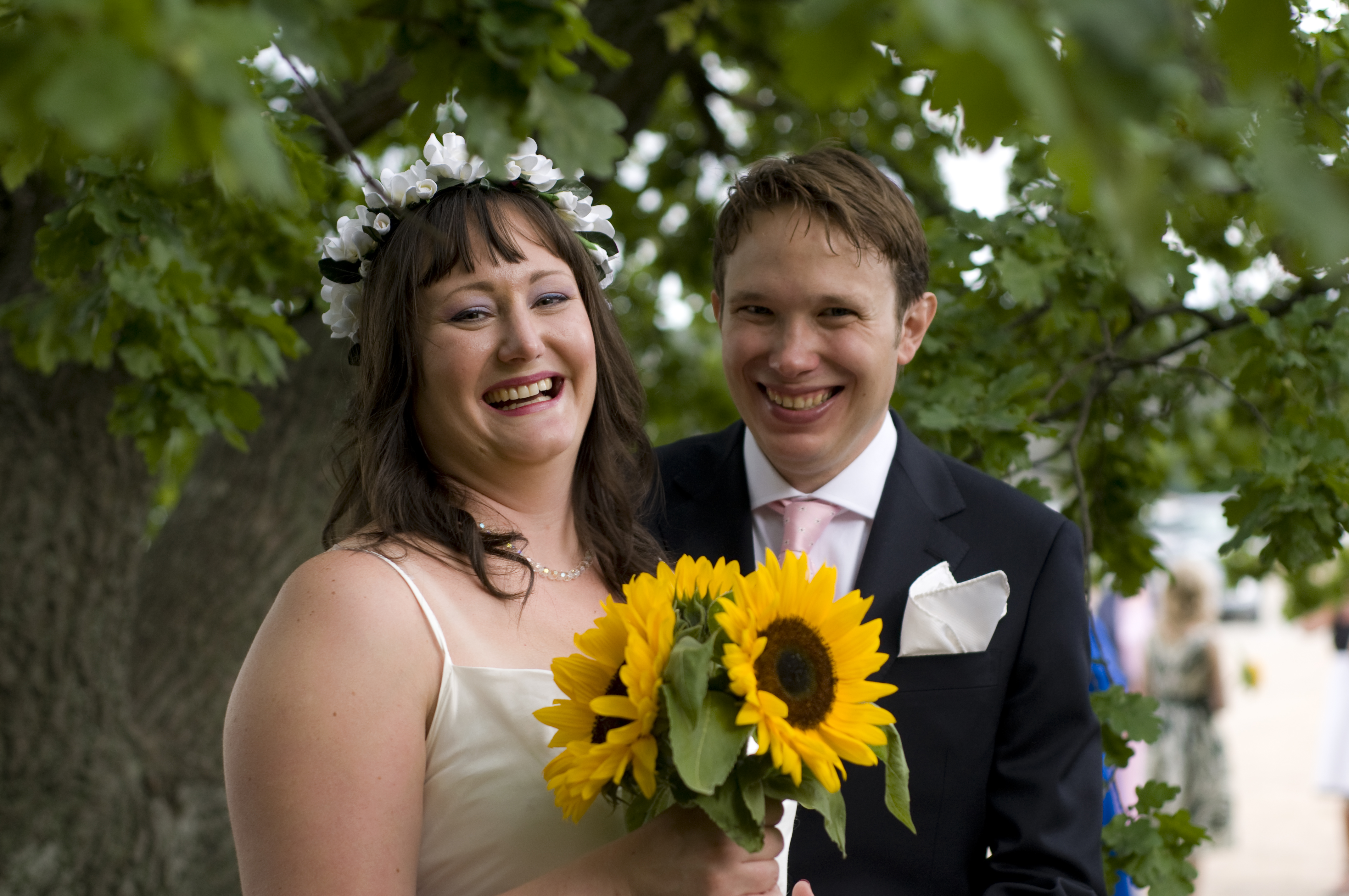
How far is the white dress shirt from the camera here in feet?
8.78

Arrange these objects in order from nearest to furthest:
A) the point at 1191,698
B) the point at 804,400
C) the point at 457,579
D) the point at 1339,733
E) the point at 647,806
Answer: the point at 647,806 → the point at 457,579 → the point at 804,400 → the point at 1191,698 → the point at 1339,733

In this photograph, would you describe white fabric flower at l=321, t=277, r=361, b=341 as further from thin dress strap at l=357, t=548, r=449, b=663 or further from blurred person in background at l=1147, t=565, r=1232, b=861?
blurred person in background at l=1147, t=565, r=1232, b=861

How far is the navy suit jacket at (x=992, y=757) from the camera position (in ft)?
7.64

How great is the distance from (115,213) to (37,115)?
7.07ft

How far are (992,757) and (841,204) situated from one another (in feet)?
4.30

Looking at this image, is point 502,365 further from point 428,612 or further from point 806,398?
point 806,398

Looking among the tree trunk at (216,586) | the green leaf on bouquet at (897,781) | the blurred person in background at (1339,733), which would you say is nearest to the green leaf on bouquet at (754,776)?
the green leaf on bouquet at (897,781)

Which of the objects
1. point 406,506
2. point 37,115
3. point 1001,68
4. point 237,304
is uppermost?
point 237,304

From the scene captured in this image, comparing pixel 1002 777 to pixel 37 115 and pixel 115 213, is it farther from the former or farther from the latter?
pixel 115 213

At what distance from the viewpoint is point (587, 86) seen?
1542mm

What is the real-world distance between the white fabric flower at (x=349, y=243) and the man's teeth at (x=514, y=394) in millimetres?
445

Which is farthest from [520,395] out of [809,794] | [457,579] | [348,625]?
[809,794]

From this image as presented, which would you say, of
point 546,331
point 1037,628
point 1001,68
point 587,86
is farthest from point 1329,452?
point 1001,68

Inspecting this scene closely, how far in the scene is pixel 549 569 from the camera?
7.84 feet
